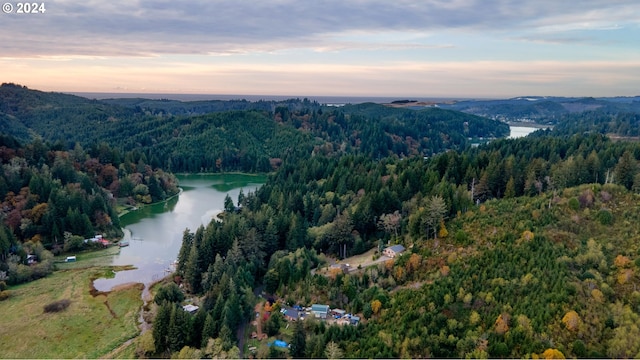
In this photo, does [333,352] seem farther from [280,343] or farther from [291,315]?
[291,315]

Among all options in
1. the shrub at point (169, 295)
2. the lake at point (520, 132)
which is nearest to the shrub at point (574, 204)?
the shrub at point (169, 295)

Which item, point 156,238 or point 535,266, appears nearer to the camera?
point 535,266

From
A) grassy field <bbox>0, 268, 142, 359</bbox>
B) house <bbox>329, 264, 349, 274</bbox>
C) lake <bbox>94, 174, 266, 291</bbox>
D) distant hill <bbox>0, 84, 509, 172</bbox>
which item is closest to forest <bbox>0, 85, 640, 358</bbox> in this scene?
house <bbox>329, 264, 349, 274</bbox>

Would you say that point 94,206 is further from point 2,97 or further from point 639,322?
point 2,97

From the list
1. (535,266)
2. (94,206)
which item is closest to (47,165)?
(94,206)

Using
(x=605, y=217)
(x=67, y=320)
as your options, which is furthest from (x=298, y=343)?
(x=605, y=217)

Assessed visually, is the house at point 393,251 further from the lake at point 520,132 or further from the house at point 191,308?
the lake at point 520,132

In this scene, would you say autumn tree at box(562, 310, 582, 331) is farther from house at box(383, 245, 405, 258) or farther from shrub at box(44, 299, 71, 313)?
shrub at box(44, 299, 71, 313)
